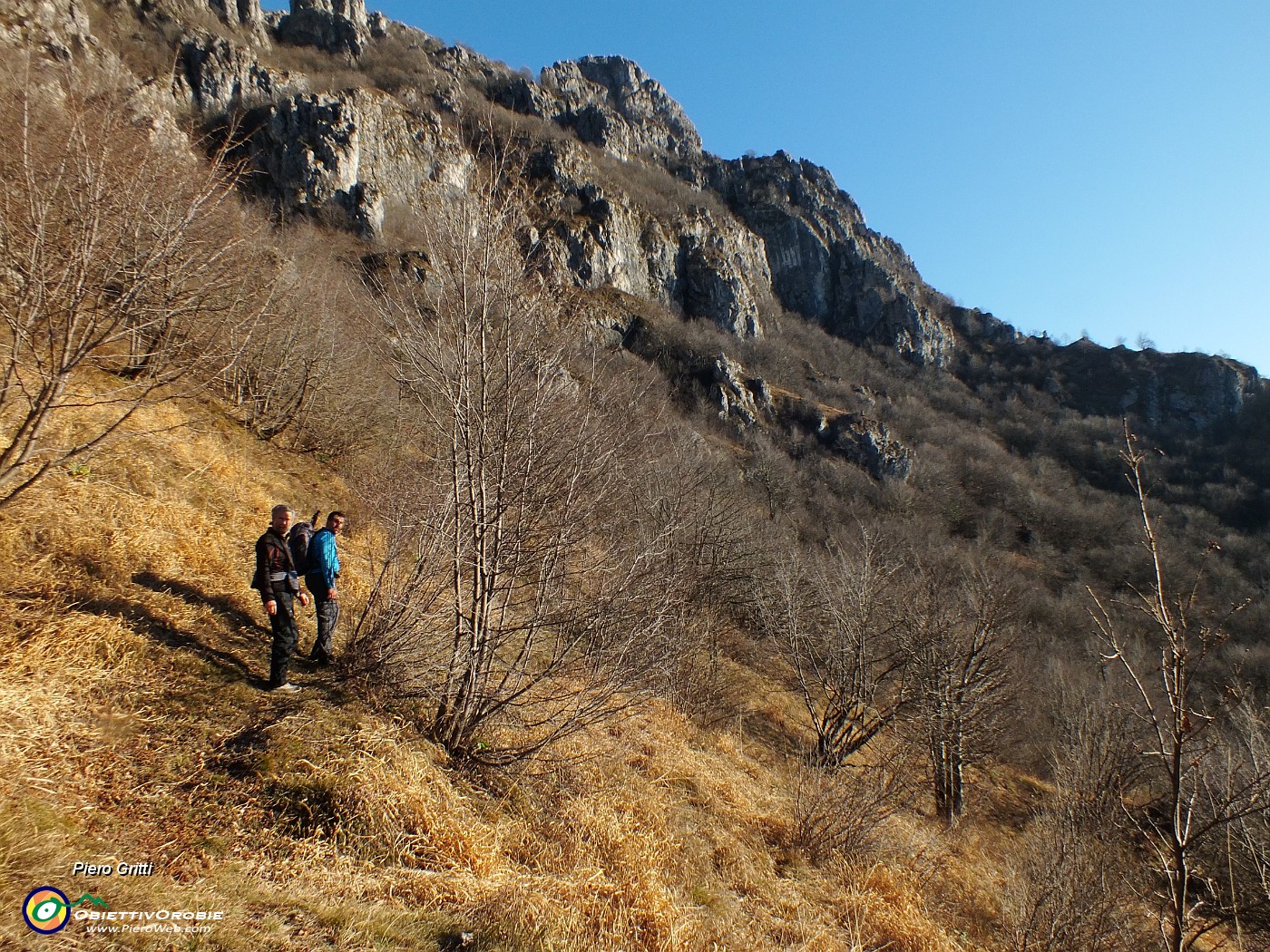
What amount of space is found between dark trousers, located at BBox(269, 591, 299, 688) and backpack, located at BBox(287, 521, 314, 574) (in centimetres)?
62

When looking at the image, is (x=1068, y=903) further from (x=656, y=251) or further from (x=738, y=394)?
(x=656, y=251)

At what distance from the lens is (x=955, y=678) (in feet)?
40.8

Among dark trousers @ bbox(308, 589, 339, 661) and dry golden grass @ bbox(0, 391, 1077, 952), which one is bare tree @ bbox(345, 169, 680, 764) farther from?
dry golden grass @ bbox(0, 391, 1077, 952)

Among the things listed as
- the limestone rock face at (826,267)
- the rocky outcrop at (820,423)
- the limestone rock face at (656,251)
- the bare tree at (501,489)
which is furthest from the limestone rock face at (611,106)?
the bare tree at (501,489)

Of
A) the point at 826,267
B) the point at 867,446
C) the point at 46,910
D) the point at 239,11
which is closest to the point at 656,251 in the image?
the point at 867,446

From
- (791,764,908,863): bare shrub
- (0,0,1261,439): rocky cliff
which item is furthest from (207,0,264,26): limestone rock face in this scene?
(791,764,908,863): bare shrub

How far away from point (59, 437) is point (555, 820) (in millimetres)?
7177

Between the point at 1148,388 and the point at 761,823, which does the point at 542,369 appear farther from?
the point at 1148,388

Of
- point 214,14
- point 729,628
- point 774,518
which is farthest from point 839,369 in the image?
point 214,14

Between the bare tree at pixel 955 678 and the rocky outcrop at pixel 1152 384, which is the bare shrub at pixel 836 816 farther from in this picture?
the rocky outcrop at pixel 1152 384

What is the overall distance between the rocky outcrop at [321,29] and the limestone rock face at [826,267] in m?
53.4

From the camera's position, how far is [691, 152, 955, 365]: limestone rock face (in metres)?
89.5

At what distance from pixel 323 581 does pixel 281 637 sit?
0.74 metres

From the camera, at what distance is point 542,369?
5.27 m
